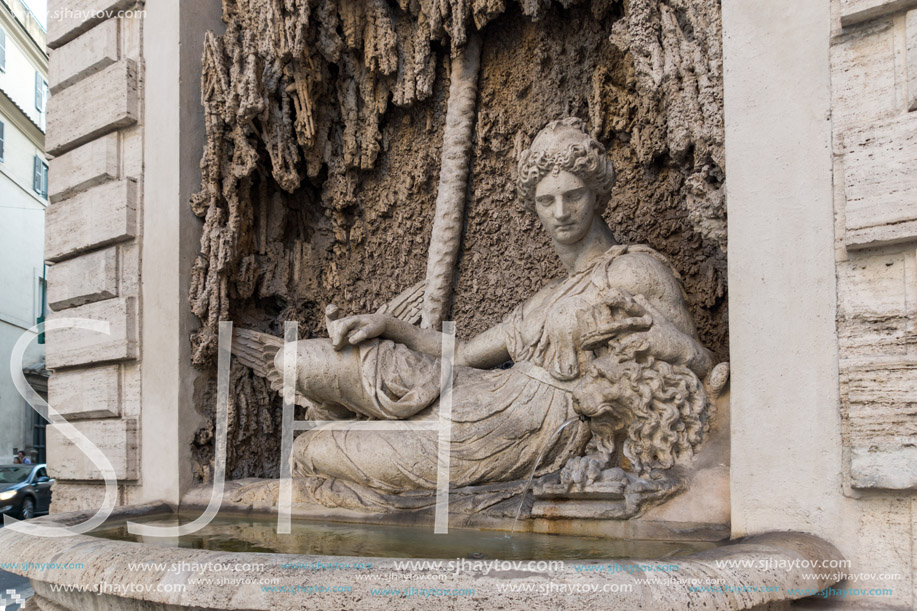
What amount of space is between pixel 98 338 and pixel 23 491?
6013mm

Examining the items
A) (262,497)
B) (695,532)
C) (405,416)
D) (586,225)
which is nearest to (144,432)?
(262,497)

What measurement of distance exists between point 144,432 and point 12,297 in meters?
13.9

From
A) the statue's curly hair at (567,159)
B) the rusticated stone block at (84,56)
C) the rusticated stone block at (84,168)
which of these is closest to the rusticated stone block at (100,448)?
the rusticated stone block at (84,168)

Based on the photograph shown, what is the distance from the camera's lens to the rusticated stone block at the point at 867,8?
8.02ft

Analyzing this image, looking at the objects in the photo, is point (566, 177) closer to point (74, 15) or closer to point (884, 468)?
point (884, 468)

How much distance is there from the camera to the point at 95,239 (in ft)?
16.7

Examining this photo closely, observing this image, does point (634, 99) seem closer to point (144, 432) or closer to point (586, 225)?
point (586, 225)

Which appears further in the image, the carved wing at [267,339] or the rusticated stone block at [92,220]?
the rusticated stone block at [92,220]

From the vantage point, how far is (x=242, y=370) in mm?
4883

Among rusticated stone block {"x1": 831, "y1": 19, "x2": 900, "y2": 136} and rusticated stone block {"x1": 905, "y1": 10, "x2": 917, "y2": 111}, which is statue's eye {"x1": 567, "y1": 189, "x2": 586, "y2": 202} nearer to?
rusticated stone block {"x1": 831, "y1": 19, "x2": 900, "y2": 136}

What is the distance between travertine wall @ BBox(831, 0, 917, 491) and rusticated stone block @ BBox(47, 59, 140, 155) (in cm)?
433

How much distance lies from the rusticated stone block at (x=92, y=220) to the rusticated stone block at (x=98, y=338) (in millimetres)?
424

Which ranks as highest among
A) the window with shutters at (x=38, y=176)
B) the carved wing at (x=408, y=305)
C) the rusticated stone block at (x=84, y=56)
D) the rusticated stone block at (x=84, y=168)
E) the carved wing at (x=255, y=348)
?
the window with shutters at (x=38, y=176)

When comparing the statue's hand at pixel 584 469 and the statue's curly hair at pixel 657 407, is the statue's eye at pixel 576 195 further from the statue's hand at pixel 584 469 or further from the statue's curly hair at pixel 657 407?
the statue's hand at pixel 584 469
